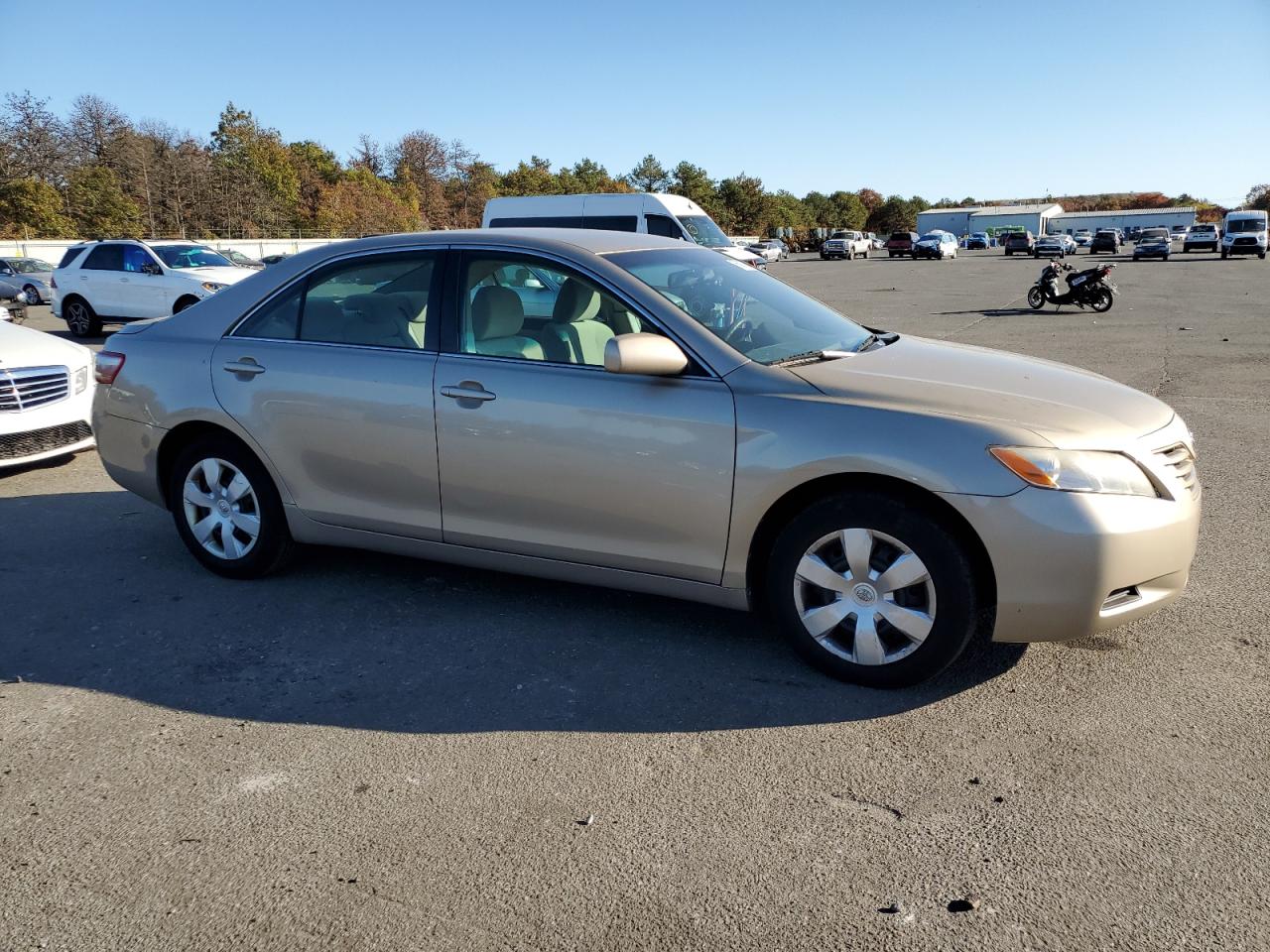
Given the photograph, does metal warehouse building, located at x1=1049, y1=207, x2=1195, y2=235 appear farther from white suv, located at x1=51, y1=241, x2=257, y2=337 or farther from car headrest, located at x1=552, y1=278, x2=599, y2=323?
car headrest, located at x1=552, y1=278, x2=599, y2=323

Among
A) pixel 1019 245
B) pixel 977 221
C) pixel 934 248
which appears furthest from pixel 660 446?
pixel 977 221

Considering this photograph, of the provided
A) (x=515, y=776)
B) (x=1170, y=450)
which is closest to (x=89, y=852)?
(x=515, y=776)

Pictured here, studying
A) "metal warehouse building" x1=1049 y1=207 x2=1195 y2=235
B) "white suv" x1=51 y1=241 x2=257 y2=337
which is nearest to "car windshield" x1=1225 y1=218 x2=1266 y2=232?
"white suv" x1=51 y1=241 x2=257 y2=337

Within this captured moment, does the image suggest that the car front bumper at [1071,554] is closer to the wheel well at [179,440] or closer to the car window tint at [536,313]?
the car window tint at [536,313]

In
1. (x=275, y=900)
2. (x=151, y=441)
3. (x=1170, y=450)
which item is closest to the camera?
(x=275, y=900)

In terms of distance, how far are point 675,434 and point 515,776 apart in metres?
1.35

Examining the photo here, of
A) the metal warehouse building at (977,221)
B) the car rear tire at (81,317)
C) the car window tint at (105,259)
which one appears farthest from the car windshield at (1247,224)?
the metal warehouse building at (977,221)

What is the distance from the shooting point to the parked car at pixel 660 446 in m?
3.48

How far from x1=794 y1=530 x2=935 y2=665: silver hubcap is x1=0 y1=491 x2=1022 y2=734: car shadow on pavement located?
0.64 feet

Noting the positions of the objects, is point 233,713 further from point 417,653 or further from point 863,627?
point 863,627

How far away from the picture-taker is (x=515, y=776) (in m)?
3.20

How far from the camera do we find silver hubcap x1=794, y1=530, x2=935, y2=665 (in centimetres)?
357

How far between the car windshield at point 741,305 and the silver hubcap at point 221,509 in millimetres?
2125

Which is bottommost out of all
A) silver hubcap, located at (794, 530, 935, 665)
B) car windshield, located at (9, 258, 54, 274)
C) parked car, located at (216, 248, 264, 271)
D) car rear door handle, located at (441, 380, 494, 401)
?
car windshield, located at (9, 258, 54, 274)
